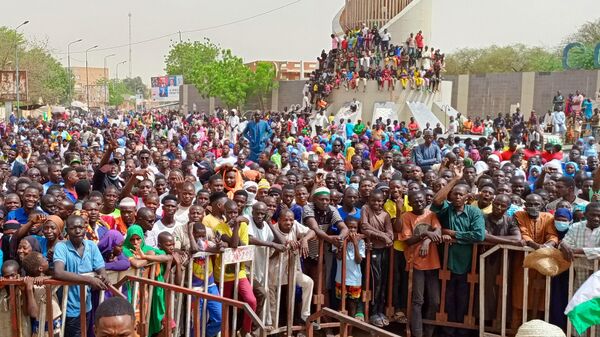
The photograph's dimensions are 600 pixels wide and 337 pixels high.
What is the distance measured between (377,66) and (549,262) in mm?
23872

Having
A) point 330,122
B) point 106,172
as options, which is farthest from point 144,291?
point 330,122

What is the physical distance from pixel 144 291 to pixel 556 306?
3.65 meters

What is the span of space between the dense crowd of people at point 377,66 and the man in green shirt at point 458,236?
22.2m

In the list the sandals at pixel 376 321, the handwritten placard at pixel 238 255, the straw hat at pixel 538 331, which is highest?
the straw hat at pixel 538 331

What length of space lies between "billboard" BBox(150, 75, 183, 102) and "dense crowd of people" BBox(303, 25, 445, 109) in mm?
41296

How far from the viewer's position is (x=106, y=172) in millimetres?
8055

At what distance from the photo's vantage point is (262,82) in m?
49.6

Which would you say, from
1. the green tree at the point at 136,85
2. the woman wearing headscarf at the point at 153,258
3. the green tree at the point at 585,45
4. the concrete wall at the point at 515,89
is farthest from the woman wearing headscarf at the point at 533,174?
the green tree at the point at 136,85

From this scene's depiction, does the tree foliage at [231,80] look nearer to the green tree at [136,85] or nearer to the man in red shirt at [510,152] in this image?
the man in red shirt at [510,152]

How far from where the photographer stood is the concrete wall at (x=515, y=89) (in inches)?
1314

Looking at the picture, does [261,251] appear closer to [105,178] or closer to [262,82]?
[105,178]

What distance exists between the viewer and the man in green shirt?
5965mm

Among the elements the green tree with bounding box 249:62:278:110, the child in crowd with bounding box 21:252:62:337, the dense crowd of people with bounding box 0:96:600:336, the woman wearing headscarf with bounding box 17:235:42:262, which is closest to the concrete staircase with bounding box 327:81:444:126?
the dense crowd of people with bounding box 0:96:600:336

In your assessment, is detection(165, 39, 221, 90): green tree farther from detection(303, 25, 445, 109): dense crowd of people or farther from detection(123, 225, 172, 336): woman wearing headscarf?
detection(123, 225, 172, 336): woman wearing headscarf
